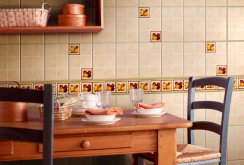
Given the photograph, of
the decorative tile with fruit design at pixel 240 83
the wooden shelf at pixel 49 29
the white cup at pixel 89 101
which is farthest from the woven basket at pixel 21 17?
the decorative tile with fruit design at pixel 240 83

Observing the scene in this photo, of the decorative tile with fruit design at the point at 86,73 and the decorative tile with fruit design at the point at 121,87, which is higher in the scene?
the decorative tile with fruit design at the point at 86,73

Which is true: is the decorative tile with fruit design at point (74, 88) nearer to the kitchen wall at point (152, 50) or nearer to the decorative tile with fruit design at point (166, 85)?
the kitchen wall at point (152, 50)

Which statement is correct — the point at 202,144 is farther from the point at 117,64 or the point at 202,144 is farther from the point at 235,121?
the point at 117,64

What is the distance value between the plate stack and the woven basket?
0.15 m

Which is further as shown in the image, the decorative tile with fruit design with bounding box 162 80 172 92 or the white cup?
the decorative tile with fruit design with bounding box 162 80 172 92

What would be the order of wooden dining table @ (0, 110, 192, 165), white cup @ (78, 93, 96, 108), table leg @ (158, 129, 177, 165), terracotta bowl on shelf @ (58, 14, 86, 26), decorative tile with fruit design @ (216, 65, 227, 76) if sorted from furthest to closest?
decorative tile with fruit design @ (216, 65, 227, 76)
terracotta bowl on shelf @ (58, 14, 86, 26)
white cup @ (78, 93, 96, 108)
table leg @ (158, 129, 177, 165)
wooden dining table @ (0, 110, 192, 165)

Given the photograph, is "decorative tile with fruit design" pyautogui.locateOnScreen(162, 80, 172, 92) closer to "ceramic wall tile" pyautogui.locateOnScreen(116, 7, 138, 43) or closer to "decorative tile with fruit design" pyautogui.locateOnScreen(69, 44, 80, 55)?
"ceramic wall tile" pyautogui.locateOnScreen(116, 7, 138, 43)

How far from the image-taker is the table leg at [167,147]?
7.49ft

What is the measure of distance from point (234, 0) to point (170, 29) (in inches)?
21.2

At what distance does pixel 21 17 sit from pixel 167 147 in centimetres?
126

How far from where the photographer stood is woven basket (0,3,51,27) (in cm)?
278

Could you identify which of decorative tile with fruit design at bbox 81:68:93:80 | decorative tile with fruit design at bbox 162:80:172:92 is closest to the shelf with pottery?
decorative tile with fruit design at bbox 81:68:93:80

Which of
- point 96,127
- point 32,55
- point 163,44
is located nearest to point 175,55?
point 163,44

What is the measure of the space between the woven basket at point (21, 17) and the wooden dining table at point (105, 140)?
2.44 ft
